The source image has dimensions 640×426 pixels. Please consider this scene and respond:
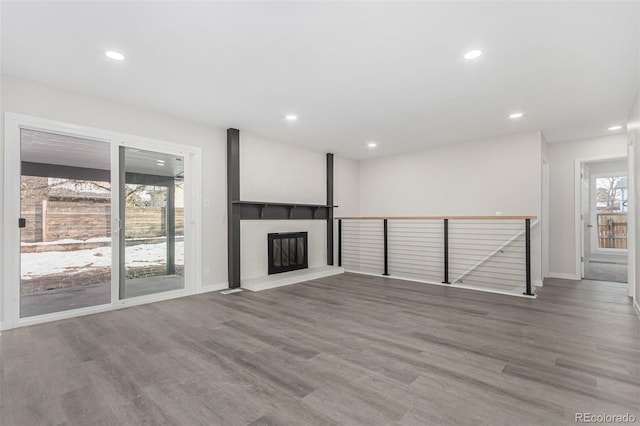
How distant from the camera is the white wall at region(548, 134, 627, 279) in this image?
212 inches

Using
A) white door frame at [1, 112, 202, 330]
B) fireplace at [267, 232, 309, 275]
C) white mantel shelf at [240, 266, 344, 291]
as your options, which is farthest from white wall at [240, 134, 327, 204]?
white mantel shelf at [240, 266, 344, 291]

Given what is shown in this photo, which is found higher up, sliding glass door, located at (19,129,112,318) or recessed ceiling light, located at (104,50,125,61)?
recessed ceiling light, located at (104,50,125,61)

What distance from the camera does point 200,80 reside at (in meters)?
3.15

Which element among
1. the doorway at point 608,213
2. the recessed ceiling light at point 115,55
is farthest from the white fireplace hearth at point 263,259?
the doorway at point 608,213

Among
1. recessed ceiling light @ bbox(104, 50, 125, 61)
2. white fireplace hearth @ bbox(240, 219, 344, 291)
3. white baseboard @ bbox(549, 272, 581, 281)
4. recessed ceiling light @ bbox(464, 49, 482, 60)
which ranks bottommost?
white baseboard @ bbox(549, 272, 581, 281)

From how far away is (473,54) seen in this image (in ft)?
8.57

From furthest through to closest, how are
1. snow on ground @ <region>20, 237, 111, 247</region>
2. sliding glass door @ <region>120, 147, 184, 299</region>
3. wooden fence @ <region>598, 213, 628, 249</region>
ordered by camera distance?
wooden fence @ <region>598, 213, 628, 249</region>, sliding glass door @ <region>120, 147, 184, 299</region>, snow on ground @ <region>20, 237, 111, 247</region>

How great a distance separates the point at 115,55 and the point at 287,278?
12.2 feet

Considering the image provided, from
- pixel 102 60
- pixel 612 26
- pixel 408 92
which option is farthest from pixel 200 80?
pixel 612 26

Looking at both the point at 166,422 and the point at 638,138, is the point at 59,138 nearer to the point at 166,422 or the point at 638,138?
the point at 166,422

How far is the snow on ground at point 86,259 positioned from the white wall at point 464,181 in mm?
4437
